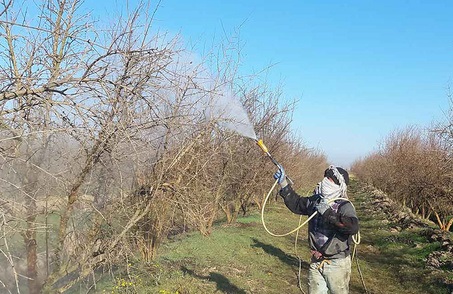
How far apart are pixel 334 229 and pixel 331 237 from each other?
0.37 ft

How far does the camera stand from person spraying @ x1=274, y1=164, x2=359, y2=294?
5.43 meters

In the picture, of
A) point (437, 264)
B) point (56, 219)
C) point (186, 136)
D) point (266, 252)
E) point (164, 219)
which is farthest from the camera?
point (266, 252)

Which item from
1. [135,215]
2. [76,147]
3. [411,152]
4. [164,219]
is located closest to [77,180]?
[76,147]

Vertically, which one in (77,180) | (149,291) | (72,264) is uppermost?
→ (77,180)

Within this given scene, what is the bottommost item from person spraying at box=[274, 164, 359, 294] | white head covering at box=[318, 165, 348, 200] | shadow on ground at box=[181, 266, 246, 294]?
shadow on ground at box=[181, 266, 246, 294]

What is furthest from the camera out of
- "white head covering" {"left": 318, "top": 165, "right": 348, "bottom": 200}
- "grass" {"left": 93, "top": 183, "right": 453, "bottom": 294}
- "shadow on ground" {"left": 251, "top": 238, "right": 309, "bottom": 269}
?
"shadow on ground" {"left": 251, "top": 238, "right": 309, "bottom": 269}

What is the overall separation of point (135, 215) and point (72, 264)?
1130 mm

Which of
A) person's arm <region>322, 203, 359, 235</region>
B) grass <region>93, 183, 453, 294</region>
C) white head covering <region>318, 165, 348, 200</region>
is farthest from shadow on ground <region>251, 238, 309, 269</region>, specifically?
person's arm <region>322, 203, 359, 235</region>

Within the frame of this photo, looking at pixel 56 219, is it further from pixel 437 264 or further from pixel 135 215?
pixel 437 264

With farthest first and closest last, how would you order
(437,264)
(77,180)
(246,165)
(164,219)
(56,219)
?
1. (246,165)
2. (437,264)
3. (164,219)
4. (56,219)
5. (77,180)

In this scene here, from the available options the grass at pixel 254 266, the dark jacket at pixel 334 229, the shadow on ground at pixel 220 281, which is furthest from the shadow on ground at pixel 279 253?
the dark jacket at pixel 334 229

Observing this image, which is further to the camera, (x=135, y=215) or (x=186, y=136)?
(x=186, y=136)

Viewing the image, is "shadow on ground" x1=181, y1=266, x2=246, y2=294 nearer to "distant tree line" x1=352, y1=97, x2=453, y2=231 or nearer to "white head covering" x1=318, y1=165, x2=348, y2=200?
"white head covering" x1=318, y1=165, x2=348, y2=200

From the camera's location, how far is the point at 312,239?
18.7 feet
